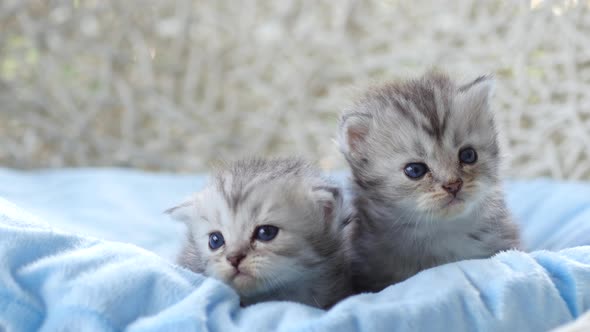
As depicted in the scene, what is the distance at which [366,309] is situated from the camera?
1393mm

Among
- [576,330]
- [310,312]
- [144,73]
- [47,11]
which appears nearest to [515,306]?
[576,330]

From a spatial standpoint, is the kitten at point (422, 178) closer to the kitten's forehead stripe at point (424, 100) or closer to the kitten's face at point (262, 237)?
the kitten's forehead stripe at point (424, 100)

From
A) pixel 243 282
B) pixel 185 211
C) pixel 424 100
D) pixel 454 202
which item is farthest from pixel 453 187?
pixel 185 211

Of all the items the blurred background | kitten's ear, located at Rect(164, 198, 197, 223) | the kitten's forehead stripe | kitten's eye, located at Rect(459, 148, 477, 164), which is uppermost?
the kitten's forehead stripe

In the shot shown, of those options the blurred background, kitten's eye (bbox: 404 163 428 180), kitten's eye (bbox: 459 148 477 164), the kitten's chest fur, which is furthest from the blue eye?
the blurred background

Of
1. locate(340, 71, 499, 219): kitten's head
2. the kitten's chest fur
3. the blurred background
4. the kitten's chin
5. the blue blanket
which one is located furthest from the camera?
the blurred background

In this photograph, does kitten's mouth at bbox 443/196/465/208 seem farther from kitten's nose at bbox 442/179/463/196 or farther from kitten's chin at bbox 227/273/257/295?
kitten's chin at bbox 227/273/257/295

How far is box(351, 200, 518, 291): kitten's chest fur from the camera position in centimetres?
188

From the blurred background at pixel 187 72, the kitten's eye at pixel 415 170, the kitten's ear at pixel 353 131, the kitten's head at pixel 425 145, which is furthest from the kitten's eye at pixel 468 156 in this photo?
the blurred background at pixel 187 72

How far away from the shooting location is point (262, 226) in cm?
172

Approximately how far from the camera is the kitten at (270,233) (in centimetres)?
168

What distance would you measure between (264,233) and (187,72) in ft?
7.39

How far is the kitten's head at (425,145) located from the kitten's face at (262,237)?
8.7 inches

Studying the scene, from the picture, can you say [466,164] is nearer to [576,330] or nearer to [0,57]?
[576,330]
